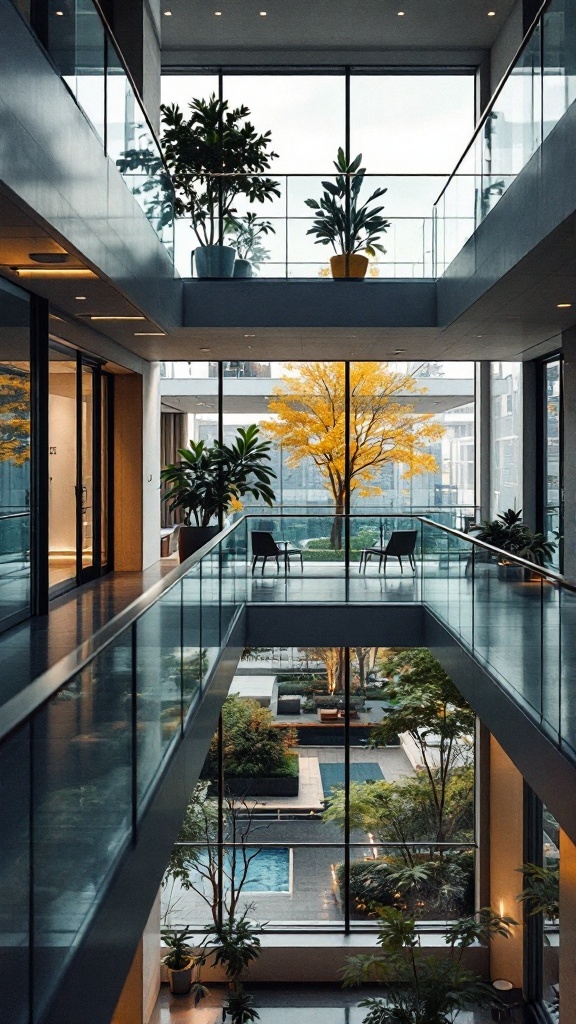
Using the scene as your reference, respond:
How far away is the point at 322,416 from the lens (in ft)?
47.8

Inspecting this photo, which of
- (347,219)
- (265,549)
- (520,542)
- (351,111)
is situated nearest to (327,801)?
(265,549)

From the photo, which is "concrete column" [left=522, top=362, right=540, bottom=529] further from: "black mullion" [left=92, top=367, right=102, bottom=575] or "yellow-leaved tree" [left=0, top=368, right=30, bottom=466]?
"yellow-leaved tree" [left=0, top=368, right=30, bottom=466]

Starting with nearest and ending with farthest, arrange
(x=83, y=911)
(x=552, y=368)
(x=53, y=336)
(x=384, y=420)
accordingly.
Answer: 1. (x=83, y=911)
2. (x=53, y=336)
3. (x=552, y=368)
4. (x=384, y=420)

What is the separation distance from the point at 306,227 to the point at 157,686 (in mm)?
8602

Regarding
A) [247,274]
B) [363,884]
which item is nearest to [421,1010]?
[363,884]

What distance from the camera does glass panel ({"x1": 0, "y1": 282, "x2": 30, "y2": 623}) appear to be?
292 inches

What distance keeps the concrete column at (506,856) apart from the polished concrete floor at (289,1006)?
88cm

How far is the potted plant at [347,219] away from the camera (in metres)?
12.0

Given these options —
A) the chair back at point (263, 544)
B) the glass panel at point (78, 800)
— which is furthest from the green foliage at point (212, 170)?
the glass panel at point (78, 800)

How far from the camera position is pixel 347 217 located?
39.8ft

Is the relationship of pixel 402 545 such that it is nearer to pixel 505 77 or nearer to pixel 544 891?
pixel 544 891

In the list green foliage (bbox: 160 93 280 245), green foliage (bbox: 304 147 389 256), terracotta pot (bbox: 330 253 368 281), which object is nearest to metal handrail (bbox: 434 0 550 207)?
green foliage (bbox: 304 147 389 256)

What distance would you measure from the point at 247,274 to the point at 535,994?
987 cm

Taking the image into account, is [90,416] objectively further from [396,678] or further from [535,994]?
[535,994]
